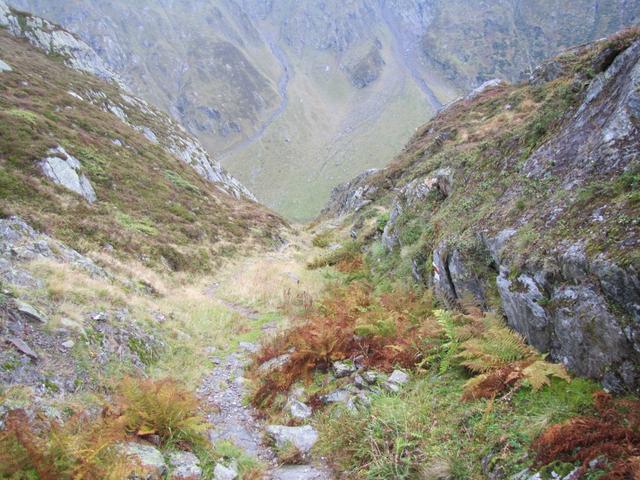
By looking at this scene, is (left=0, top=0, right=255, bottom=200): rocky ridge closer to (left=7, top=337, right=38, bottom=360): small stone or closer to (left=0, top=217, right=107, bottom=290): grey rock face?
(left=0, top=217, right=107, bottom=290): grey rock face

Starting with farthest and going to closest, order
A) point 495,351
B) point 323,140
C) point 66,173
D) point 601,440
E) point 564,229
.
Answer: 1. point 323,140
2. point 66,173
3. point 564,229
4. point 495,351
5. point 601,440

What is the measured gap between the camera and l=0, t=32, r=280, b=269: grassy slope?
56.0ft

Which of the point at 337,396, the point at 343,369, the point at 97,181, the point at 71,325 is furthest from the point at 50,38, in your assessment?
the point at 337,396

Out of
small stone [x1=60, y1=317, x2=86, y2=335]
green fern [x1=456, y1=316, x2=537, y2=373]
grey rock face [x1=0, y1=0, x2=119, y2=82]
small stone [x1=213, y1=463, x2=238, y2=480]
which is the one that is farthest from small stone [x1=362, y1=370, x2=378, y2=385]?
grey rock face [x1=0, y1=0, x2=119, y2=82]

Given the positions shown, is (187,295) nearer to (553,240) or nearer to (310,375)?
(310,375)

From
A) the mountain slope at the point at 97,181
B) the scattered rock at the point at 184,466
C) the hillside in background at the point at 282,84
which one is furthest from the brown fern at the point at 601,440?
the hillside in background at the point at 282,84

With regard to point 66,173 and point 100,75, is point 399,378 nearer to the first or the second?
point 66,173

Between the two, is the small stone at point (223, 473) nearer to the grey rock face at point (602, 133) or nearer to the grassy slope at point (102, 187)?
the grey rock face at point (602, 133)

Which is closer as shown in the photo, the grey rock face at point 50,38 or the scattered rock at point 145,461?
the scattered rock at point 145,461

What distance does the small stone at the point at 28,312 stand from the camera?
776 cm

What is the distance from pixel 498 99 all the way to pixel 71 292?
33.7 meters

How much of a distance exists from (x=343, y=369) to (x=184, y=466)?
3.54 metres

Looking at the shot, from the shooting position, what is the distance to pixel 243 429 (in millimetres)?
7137

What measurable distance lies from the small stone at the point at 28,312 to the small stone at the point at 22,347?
0.81m
